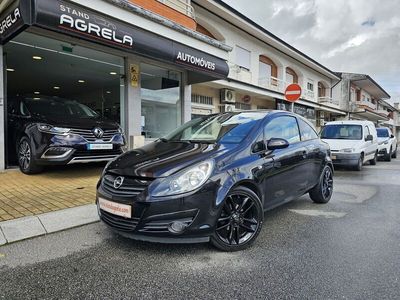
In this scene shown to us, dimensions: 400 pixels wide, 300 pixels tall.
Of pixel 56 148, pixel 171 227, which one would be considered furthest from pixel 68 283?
pixel 56 148

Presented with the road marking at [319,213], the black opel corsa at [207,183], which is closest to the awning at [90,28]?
the black opel corsa at [207,183]

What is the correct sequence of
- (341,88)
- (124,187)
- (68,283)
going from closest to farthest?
1. (68,283)
2. (124,187)
3. (341,88)

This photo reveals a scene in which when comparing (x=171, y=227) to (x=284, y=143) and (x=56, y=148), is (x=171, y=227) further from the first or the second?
A: (x=56, y=148)

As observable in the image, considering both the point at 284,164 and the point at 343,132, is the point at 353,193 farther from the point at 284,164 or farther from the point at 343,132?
the point at 343,132

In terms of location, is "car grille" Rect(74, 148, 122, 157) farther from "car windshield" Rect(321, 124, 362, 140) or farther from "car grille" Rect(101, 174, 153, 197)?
"car windshield" Rect(321, 124, 362, 140)

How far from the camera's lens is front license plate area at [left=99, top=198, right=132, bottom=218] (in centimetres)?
309

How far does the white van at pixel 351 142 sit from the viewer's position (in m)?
10.1

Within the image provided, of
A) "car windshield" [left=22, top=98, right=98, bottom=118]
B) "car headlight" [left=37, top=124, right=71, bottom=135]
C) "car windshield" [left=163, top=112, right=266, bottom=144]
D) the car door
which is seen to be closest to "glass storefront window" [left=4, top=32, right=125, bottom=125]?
"car windshield" [left=22, top=98, right=98, bottom=118]

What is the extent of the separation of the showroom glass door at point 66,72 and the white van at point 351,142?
7124 mm

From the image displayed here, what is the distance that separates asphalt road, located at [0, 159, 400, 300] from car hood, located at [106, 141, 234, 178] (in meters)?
0.85

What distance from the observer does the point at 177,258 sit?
315 cm

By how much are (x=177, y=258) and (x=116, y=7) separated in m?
5.82

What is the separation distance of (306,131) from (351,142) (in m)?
6.17

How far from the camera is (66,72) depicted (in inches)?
464
